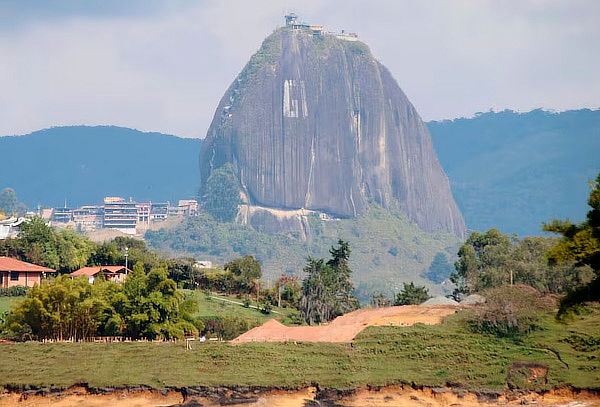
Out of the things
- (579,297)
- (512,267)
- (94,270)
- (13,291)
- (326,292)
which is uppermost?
(579,297)

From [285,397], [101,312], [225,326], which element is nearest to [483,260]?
[225,326]

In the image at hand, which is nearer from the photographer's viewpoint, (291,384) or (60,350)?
(291,384)

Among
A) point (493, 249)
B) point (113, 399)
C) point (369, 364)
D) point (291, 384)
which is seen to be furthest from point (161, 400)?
point (493, 249)

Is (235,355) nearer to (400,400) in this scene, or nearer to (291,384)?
(291,384)

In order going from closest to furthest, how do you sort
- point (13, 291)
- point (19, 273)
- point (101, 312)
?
point (101, 312)
point (13, 291)
point (19, 273)

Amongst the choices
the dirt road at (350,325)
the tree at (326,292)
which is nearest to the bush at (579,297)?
the dirt road at (350,325)

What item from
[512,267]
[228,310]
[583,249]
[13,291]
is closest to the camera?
[583,249]

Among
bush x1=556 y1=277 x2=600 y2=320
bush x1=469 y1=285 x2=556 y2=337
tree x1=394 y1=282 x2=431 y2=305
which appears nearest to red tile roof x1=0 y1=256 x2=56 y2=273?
tree x1=394 y1=282 x2=431 y2=305

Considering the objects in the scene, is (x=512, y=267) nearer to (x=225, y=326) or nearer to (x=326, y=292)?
(x=326, y=292)
